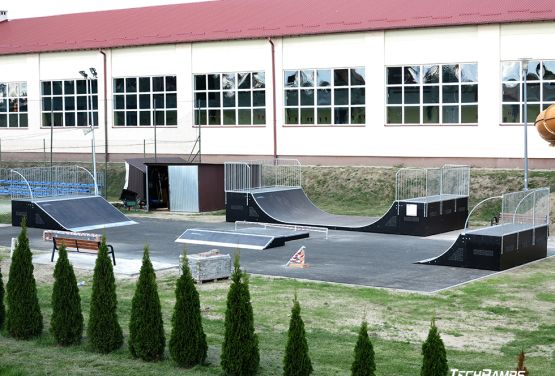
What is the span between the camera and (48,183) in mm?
42656

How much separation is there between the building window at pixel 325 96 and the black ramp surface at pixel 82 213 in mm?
13320

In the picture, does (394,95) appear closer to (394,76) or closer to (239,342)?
(394,76)

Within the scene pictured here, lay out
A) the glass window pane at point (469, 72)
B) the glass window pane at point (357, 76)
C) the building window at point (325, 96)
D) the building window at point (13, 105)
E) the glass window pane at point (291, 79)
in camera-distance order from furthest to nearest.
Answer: the building window at point (13, 105), the glass window pane at point (291, 79), the building window at point (325, 96), the glass window pane at point (357, 76), the glass window pane at point (469, 72)

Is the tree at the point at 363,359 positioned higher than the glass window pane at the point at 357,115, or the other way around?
the glass window pane at the point at 357,115

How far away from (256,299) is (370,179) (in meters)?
23.2

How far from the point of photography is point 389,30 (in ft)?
141

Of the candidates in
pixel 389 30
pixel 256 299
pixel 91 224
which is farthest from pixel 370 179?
pixel 256 299

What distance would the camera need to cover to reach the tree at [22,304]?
15.3m

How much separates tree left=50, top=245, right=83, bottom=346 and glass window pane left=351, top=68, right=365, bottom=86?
101ft

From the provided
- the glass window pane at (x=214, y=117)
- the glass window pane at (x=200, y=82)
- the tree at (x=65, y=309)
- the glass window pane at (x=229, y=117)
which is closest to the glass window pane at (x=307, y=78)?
the glass window pane at (x=229, y=117)

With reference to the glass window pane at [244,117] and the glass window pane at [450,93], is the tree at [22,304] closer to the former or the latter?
the glass window pane at [450,93]

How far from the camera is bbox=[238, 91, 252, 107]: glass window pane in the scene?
4741 cm

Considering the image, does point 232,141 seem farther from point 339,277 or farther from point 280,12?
point 339,277

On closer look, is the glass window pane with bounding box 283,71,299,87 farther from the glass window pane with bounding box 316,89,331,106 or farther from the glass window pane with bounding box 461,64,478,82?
the glass window pane with bounding box 461,64,478,82
